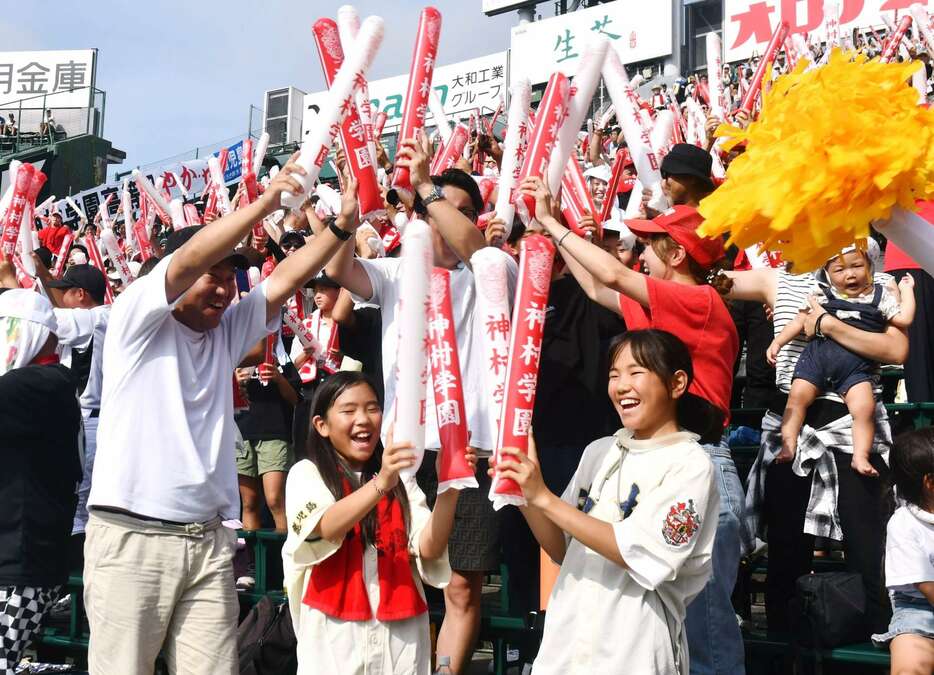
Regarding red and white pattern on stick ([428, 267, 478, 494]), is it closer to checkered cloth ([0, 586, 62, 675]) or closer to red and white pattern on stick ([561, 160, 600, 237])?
red and white pattern on stick ([561, 160, 600, 237])

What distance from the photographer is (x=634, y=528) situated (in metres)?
2.39

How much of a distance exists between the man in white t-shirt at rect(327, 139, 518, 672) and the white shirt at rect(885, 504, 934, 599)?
4.17 feet

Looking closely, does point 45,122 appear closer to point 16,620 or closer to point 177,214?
point 177,214

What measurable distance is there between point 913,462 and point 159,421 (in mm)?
2250

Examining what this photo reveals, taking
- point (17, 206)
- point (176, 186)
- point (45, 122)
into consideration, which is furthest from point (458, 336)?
point (45, 122)

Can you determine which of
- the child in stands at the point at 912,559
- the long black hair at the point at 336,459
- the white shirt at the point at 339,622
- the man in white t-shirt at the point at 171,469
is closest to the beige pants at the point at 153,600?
the man in white t-shirt at the point at 171,469

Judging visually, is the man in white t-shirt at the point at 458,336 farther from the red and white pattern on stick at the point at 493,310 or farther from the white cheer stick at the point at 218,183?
the white cheer stick at the point at 218,183

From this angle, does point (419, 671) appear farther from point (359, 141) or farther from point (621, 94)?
point (621, 94)

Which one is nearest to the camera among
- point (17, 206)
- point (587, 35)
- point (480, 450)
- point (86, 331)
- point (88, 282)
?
point (480, 450)

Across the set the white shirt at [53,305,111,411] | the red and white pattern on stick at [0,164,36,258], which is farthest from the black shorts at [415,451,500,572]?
the red and white pattern on stick at [0,164,36,258]

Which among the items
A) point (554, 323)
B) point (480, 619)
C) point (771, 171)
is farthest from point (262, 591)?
point (771, 171)

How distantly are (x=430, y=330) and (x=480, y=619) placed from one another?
149cm

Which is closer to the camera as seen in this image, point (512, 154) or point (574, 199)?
point (512, 154)

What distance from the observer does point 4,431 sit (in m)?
3.68
